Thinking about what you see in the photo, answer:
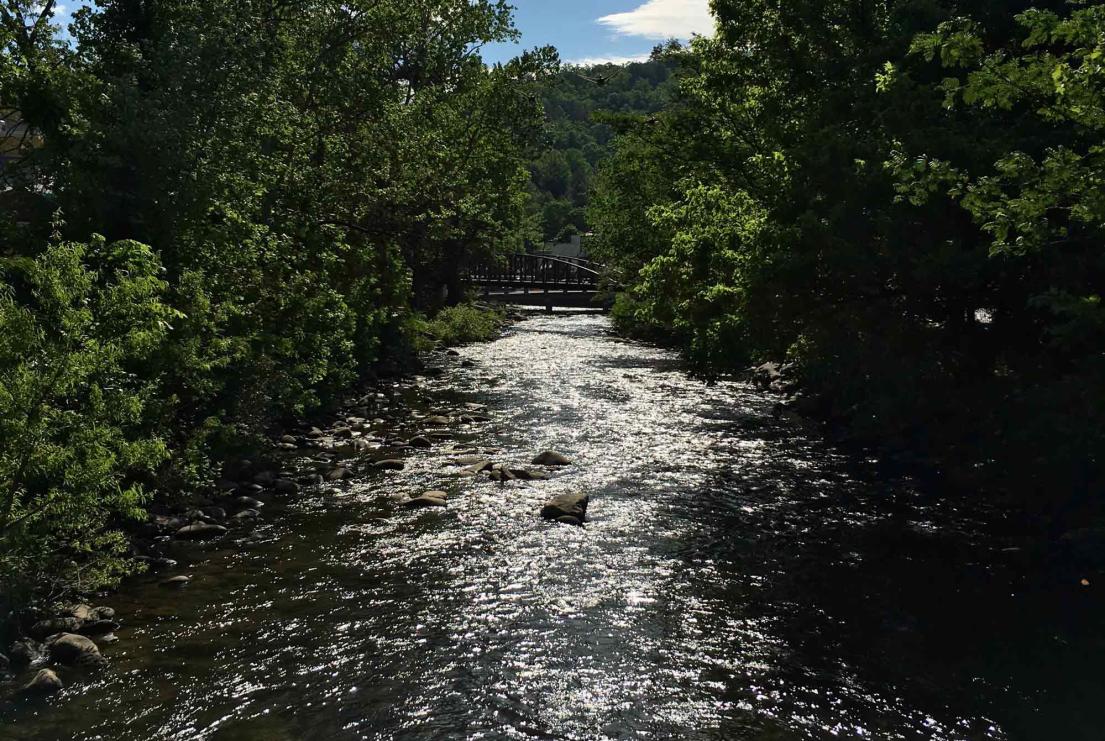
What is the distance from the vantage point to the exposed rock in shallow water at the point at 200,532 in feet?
41.4

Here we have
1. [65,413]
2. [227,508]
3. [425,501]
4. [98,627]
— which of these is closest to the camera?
[65,413]

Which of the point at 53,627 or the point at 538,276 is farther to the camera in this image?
the point at 538,276

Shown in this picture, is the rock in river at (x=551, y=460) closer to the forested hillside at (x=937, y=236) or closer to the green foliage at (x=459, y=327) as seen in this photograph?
the forested hillside at (x=937, y=236)

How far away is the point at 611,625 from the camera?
32.7 ft

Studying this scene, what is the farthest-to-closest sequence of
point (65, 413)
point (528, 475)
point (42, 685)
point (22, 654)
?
point (528, 475) → point (22, 654) → point (65, 413) → point (42, 685)

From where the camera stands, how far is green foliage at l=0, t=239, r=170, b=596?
319 inches

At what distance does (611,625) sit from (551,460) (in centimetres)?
759

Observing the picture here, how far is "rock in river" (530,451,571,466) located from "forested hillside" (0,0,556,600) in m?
4.88

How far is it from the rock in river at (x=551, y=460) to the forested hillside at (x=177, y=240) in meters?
4.88

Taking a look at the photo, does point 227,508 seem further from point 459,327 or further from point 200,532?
point 459,327

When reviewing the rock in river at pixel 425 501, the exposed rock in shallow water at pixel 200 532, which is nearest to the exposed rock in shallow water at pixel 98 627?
the exposed rock in shallow water at pixel 200 532

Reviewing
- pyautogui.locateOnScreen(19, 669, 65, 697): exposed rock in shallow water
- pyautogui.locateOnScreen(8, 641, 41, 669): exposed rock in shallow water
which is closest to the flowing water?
pyautogui.locateOnScreen(19, 669, 65, 697): exposed rock in shallow water

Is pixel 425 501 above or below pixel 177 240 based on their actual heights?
below

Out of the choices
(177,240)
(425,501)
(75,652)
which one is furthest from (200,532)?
(177,240)
